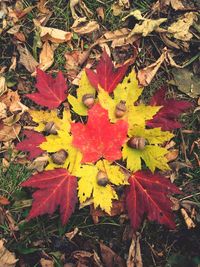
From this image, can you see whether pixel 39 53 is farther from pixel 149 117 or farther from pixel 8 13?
pixel 149 117

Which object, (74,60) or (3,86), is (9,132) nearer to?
(3,86)

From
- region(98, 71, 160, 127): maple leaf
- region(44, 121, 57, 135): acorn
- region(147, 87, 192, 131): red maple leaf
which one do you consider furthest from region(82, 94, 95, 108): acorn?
region(147, 87, 192, 131): red maple leaf

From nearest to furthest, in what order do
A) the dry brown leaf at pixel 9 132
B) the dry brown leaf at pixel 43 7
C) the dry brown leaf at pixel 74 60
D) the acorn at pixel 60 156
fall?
1. the acorn at pixel 60 156
2. the dry brown leaf at pixel 9 132
3. the dry brown leaf at pixel 74 60
4. the dry brown leaf at pixel 43 7

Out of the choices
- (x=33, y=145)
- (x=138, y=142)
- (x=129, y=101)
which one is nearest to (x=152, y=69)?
(x=129, y=101)

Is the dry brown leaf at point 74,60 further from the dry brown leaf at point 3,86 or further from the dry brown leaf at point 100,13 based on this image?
the dry brown leaf at point 3,86

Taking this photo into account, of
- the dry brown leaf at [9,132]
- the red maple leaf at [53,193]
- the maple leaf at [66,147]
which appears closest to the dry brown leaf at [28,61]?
the dry brown leaf at [9,132]

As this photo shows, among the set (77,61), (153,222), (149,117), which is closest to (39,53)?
(77,61)

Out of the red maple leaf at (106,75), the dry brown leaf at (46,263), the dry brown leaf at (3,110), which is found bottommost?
the dry brown leaf at (46,263)

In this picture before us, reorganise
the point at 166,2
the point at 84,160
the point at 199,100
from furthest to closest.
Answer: the point at 166,2 < the point at 199,100 < the point at 84,160
